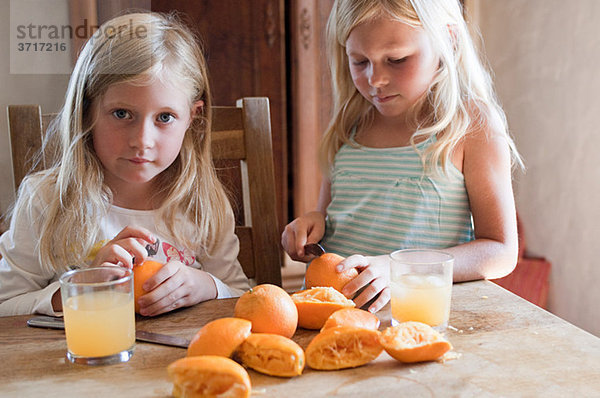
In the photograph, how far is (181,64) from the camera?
1.18 m

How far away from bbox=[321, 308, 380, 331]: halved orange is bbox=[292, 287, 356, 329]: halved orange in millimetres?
24

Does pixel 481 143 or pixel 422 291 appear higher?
pixel 481 143

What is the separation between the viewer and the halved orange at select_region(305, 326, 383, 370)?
677mm

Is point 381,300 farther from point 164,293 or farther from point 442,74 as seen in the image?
point 442,74

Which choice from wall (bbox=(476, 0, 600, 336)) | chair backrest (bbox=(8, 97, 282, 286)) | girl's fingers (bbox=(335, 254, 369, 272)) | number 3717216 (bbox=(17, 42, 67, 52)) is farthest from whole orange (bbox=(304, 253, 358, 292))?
number 3717216 (bbox=(17, 42, 67, 52))

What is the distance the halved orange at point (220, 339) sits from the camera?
68 centimetres

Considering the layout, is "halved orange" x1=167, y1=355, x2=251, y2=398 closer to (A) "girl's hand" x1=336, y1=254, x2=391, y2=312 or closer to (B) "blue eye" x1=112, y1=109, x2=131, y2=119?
(A) "girl's hand" x1=336, y1=254, x2=391, y2=312

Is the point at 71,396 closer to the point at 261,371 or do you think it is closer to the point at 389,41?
the point at 261,371

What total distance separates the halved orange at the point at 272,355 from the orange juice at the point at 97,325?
151 millimetres

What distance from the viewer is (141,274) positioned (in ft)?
2.93

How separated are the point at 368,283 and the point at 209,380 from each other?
354 mm

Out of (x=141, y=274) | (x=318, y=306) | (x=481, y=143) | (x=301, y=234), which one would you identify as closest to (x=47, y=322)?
(x=141, y=274)

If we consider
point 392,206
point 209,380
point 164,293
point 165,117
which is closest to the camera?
point 209,380

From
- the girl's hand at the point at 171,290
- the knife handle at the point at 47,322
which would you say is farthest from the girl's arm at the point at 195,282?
the knife handle at the point at 47,322
